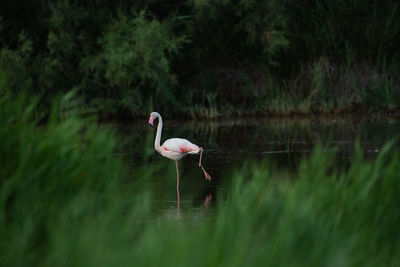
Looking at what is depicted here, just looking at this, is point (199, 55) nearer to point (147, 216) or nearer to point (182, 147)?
point (182, 147)

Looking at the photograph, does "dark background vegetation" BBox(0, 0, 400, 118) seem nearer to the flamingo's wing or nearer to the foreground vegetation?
the flamingo's wing

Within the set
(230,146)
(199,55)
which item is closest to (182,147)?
(230,146)

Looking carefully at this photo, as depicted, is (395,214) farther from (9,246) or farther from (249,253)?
(9,246)

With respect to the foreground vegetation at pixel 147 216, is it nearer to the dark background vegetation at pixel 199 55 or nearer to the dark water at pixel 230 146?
the dark water at pixel 230 146

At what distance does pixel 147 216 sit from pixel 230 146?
347 inches

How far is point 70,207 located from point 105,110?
1469cm

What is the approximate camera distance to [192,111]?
1962 cm

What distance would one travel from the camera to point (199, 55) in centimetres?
2111

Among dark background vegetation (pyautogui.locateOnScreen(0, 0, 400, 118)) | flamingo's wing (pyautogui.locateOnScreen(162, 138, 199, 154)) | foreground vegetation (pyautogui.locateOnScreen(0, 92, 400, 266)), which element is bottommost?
foreground vegetation (pyautogui.locateOnScreen(0, 92, 400, 266))

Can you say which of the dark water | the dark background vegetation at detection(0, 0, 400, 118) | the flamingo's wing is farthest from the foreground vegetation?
the dark background vegetation at detection(0, 0, 400, 118)

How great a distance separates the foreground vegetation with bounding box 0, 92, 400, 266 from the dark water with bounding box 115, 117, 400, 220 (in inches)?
31.8

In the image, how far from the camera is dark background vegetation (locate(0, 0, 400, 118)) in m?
18.7

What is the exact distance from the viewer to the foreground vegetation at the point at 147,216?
3.94 metres

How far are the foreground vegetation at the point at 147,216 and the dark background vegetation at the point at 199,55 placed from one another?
12.9 metres
